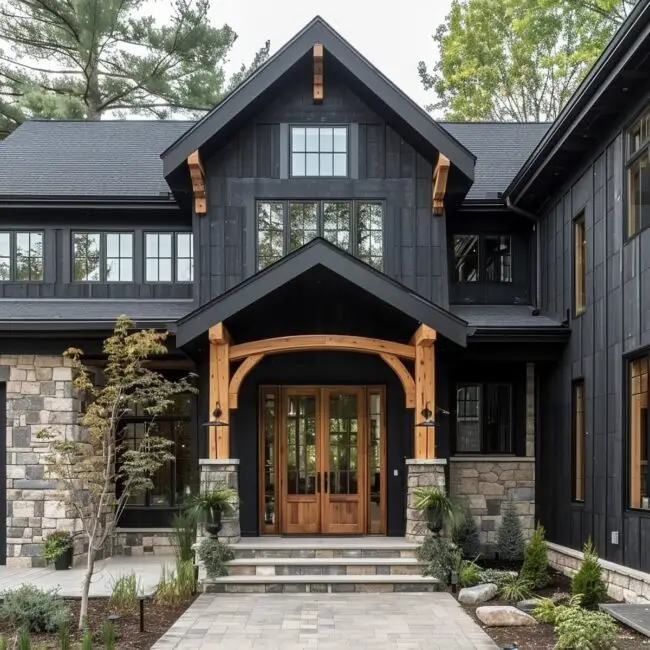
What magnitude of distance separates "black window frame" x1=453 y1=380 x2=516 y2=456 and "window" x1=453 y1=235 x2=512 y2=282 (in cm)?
173

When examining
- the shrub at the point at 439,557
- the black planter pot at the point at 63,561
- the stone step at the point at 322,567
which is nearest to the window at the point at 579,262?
the shrub at the point at 439,557

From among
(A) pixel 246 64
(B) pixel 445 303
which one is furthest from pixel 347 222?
(A) pixel 246 64

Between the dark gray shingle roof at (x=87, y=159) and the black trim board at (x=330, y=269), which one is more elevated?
the dark gray shingle roof at (x=87, y=159)

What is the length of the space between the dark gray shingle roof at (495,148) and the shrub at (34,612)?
8.85m

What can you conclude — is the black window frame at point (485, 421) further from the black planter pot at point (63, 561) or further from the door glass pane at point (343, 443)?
the black planter pot at point (63, 561)

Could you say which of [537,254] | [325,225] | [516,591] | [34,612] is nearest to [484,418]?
[537,254]

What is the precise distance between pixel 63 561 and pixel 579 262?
8.23 meters

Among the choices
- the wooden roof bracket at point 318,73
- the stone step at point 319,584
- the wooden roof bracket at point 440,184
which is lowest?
the stone step at point 319,584

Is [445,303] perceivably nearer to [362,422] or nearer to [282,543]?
[362,422]

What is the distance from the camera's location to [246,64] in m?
27.5

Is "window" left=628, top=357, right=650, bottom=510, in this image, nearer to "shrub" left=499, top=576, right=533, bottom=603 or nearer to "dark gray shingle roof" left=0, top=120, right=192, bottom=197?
"shrub" left=499, top=576, right=533, bottom=603

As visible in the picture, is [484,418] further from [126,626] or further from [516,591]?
[126,626]

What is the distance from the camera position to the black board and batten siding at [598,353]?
30.8 feet

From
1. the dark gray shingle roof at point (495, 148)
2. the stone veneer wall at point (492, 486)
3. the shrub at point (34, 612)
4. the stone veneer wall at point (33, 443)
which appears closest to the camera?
the shrub at point (34, 612)
